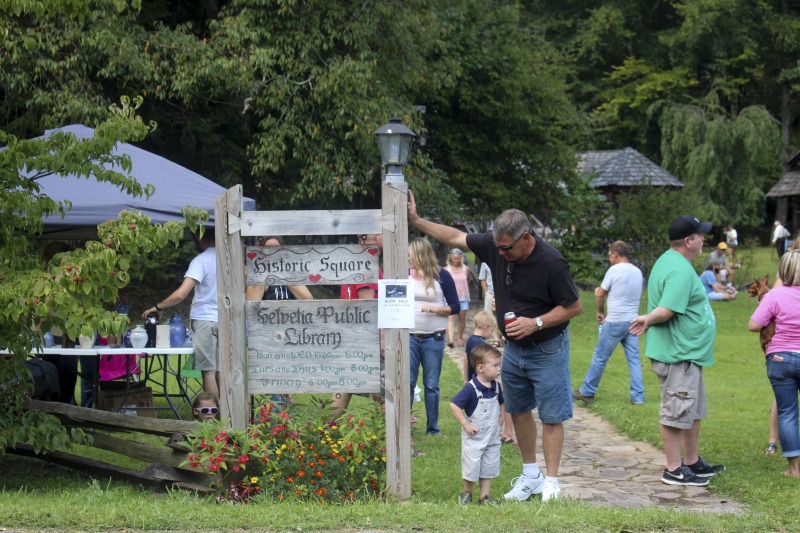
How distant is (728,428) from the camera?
373 inches

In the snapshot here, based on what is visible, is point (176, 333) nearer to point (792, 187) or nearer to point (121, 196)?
point (121, 196)

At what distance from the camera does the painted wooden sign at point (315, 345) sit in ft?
20.8

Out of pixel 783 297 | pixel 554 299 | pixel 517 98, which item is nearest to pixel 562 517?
pixel 554 299

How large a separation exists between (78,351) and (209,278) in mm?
1382

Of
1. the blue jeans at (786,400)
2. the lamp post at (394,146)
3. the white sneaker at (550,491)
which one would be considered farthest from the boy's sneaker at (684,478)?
the lamp post at (394,146)

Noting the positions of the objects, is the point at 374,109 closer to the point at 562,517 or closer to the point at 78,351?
the point at 78,351

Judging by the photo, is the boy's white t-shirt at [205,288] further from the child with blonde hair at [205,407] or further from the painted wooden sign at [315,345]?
the painted wooden sign at [315,345]

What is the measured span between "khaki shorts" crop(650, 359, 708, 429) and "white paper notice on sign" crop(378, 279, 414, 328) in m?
2.19

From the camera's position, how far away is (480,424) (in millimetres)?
6426

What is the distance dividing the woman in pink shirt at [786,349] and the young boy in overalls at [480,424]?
7.29 feet

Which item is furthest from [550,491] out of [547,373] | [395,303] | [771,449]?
[771,449]

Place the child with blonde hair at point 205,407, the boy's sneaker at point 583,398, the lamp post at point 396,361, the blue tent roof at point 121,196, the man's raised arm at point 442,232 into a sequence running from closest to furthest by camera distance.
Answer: the lamp post at point 396,361 → the man's raised arm at point 442,232 → the child with blonde hair at point 205,407 → the blue tent roof at point 121,196 → the boy's sneaker at point 583,398

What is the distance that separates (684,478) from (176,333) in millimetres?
4906

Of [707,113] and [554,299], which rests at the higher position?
[707,113]
